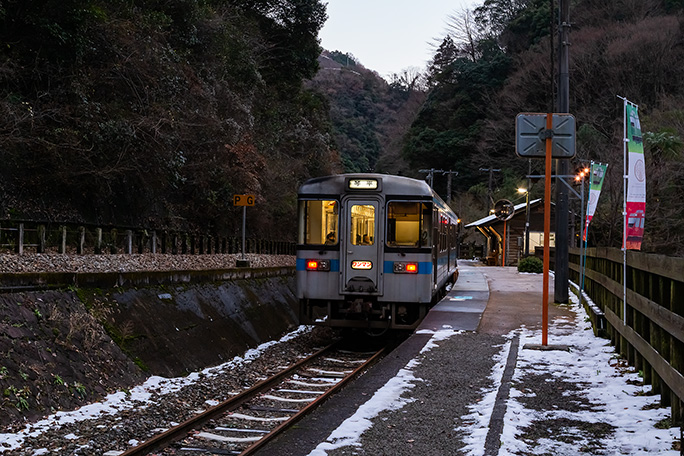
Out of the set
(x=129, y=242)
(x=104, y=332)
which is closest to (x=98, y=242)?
(x=129, y=242)

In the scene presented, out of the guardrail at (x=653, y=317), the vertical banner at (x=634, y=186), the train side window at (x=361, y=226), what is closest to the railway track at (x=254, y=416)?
the train side window at (x=361, y=226)

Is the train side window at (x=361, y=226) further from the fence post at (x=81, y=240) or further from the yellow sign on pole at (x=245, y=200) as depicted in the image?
the fence post at (x=81, y=240)

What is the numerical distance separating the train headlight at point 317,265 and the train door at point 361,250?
260 mm

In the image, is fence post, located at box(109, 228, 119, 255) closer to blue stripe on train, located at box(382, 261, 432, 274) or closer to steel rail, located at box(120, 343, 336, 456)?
blue stripe on train, located at box(382, 261, 432, 274)

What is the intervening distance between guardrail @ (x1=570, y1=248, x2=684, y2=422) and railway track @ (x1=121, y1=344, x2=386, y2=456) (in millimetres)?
3329

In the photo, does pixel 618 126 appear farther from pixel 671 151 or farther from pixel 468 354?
pixel 468 354

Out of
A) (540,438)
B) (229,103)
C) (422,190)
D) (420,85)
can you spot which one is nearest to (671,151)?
(229,103)

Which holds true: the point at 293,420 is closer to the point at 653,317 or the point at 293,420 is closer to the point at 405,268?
the point at 653,317

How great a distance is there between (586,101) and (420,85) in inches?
1492

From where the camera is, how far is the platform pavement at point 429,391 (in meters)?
5.97

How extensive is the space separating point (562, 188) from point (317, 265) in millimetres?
5759

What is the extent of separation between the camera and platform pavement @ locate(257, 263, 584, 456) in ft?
19.6

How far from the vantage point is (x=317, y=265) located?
40.5 ft

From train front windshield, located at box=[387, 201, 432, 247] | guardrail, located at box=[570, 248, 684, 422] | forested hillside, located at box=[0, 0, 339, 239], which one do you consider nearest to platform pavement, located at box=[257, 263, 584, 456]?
train front windshield, located at box=[387, 201, 432, 247]
